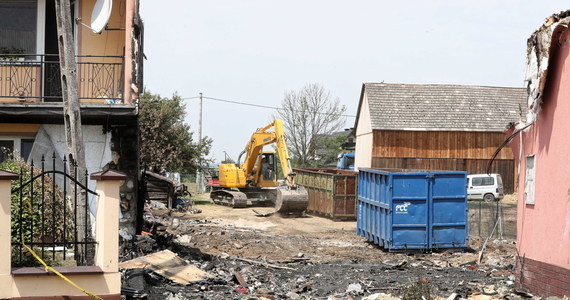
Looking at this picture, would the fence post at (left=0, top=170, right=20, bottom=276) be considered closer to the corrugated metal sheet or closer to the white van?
the corrugated metal sheet

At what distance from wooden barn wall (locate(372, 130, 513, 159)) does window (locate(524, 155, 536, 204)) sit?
2739 centimetres

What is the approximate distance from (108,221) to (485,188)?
29.5 m

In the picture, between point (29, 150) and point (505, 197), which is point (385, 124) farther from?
point (29, 150)

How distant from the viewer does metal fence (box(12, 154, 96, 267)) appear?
387 inches

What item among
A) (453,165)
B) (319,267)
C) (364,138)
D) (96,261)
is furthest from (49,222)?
(364,138)

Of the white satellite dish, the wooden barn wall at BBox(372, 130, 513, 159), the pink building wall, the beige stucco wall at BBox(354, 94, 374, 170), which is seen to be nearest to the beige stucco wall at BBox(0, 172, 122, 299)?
the white satellite dish

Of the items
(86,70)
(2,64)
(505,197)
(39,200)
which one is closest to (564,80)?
(39,200)

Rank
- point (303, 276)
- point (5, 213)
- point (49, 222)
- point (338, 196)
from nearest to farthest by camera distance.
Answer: point (5, 213)
point (49, 222)
point (303, 276)
point (338, 196)

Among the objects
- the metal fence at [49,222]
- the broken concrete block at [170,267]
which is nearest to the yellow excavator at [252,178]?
the metal fence at [49,222]

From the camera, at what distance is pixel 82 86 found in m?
16.8

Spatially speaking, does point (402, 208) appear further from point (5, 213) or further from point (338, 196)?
point (5, 213)

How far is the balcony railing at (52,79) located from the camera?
54.0 feet

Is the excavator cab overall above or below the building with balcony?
below

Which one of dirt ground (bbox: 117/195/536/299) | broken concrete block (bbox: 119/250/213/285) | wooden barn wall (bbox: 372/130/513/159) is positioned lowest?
dirt ground (bbox: 117/195/536/299)
